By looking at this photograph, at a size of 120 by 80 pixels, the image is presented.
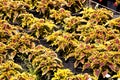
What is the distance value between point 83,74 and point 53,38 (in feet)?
4.42

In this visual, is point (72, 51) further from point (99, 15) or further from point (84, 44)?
point (99, 15)

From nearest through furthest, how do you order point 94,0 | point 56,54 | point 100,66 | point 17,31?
point 100,66
point 56,54
point 17,31
point 94,0

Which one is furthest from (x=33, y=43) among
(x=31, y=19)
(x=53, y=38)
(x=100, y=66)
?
(x=100, y=66)

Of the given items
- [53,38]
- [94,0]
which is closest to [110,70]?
[53,38]

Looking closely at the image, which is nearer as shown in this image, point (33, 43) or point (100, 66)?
point (100, 66)

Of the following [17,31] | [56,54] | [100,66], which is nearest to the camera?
[100,66]

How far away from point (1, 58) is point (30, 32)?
1388 millimetres

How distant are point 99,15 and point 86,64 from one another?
2.06 m

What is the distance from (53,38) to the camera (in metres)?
8.09

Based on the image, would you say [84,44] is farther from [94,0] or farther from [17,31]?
[94,0]

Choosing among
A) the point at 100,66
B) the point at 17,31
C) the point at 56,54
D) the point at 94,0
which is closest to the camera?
the point at 100,66

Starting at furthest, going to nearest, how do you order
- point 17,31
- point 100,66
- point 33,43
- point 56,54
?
point 17,31 < point 33,43 < point 56,54 < point 100,66

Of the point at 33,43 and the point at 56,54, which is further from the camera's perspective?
the point at 33,43

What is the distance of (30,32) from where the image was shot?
8492 mm
